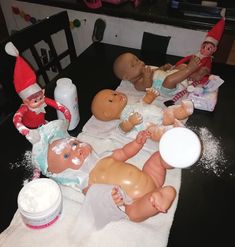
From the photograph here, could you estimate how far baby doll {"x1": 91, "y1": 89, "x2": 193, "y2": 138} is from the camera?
0.97 m

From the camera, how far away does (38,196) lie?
71 centimetres

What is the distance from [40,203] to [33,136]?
0.63 feet

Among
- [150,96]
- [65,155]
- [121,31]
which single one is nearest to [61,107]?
[65,155]

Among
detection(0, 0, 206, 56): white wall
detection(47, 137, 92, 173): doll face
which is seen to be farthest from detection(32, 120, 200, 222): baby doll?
detection(0, 0, 206, 56): white wall

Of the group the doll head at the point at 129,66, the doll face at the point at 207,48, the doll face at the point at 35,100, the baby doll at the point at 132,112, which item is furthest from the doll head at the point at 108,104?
the doll face at the point at 207,48

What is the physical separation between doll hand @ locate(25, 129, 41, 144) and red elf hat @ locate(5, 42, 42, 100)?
0.34ft

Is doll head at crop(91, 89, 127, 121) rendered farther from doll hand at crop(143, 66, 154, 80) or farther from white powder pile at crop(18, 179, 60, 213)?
white powder pile at crop(18, 179, 60, 213)

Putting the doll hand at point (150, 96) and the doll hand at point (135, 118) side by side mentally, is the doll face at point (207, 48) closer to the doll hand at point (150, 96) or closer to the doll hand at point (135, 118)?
the doll hand at point (150, 96)

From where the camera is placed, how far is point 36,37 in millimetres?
1194

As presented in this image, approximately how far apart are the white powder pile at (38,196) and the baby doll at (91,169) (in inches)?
3.1

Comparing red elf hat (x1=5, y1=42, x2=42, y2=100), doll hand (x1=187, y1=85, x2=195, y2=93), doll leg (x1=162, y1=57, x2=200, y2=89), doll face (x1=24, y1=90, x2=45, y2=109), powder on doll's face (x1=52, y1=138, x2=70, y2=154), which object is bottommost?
doll hand (x1=187, y1=85, x2=195, y2=93)

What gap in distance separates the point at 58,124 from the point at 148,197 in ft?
1.14

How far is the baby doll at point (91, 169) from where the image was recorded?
784 millimetres

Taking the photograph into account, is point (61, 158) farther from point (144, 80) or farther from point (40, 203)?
point (144, 80)
